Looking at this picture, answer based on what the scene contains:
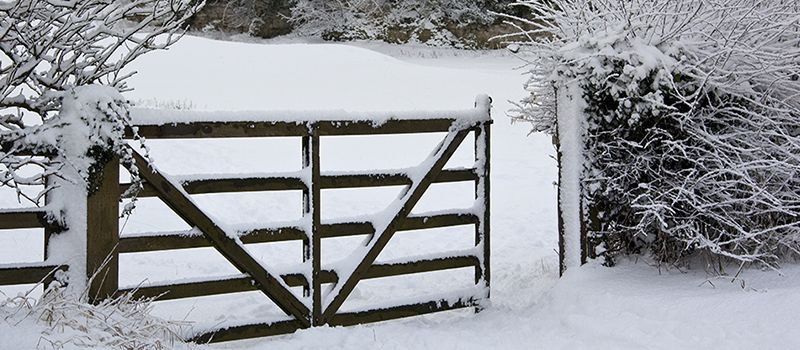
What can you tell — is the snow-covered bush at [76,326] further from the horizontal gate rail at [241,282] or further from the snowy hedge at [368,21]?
the snowy hedge at [368,21]

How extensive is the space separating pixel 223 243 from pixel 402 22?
18.4 metres

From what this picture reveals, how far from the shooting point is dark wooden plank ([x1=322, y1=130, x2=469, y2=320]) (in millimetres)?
5359

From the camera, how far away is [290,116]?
5125 mm

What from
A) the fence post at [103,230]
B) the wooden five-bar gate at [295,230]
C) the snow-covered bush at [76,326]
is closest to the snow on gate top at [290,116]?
the wooden five-bar gate at [295,230]

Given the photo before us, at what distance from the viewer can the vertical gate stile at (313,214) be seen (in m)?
5.20

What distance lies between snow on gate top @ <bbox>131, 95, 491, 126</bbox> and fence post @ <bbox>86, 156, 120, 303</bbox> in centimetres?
33

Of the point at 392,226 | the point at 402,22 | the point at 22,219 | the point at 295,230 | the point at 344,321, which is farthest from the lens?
the point at 402,22

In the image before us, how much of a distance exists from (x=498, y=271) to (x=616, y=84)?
225 cm

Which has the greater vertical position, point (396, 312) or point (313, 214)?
point (313, 214)

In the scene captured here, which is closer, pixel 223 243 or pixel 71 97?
pixel 71 97

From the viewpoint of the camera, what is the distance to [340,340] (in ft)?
16.5

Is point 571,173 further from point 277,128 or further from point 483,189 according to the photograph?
point 277,128

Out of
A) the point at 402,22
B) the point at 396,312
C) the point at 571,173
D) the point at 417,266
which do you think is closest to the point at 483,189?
the point at 571,173

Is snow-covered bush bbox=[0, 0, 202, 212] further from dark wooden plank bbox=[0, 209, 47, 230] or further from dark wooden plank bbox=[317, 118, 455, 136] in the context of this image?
dark wooden plank bbox=[317, 118, 455, 136]
